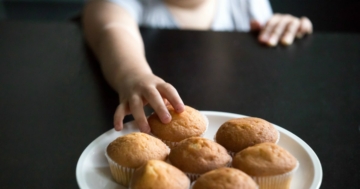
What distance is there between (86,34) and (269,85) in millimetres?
595

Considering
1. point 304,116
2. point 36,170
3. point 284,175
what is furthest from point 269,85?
point 36,170

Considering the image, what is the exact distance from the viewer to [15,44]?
4.07ft

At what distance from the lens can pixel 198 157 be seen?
58cm

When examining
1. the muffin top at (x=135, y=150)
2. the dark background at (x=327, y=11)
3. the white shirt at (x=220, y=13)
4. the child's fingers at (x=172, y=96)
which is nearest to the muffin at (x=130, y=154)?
the muffin top at (x=135, y=150)

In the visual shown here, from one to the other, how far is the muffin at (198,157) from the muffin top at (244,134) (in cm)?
4

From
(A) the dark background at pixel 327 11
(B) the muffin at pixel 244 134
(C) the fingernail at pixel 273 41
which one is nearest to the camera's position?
(B) the muffin at pixel 244 134

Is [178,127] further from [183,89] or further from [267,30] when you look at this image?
[267,30]

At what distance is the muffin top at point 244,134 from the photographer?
24.9 inches

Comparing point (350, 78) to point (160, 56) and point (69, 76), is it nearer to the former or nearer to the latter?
point (160, 56)

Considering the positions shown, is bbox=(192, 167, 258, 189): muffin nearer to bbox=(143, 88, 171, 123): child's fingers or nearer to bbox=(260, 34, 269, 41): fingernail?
bbox=(143, 88, 171, 123): child's fingers

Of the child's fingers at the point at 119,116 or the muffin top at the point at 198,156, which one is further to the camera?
the child's fingers at the point at 119,116

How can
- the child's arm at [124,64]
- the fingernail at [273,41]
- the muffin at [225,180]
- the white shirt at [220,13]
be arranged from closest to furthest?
the muffin at [225,180], the child's arm at [124,64], the fingernail at [273,41], the white shirt at [220,13]

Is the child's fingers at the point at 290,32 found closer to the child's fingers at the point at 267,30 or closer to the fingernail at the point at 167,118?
the child's fingers at the point at 267,30

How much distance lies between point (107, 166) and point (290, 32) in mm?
858
